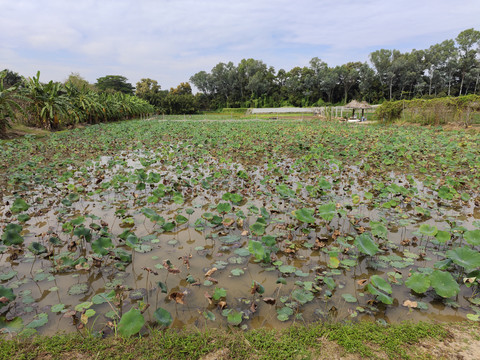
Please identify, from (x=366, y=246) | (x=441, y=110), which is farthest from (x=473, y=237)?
(x=441, y=110)

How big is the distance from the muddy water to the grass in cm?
16

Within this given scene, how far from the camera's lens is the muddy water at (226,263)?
214cm

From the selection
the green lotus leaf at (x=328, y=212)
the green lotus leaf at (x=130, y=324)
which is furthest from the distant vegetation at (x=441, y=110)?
the green lotus leaf at (x=130, y=324)

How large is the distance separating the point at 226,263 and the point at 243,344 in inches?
41.5

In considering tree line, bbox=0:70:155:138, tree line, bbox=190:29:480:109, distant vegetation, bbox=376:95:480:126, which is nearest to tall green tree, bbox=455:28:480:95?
tree line, bbox=190:29:480:109

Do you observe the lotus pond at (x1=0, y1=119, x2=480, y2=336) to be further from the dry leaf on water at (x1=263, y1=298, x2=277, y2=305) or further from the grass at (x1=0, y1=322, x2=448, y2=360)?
the grass at (x1=0, y1=322, x2=448, y2=360)

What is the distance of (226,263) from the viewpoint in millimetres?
2797

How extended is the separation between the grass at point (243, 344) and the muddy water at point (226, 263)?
164 mm

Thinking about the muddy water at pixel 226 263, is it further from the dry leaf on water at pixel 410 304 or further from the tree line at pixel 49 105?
the tree line at pixel 49 105

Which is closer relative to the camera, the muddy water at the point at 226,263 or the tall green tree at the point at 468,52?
the muddy water at the point at 226,263

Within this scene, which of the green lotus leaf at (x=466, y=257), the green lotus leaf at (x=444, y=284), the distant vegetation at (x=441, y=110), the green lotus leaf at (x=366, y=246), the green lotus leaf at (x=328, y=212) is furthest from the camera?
the distant vegetation at (x=441, y=110)

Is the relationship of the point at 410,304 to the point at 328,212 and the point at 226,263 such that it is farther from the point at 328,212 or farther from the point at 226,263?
the point at 226,263

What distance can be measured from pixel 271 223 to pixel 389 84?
60.0 meters

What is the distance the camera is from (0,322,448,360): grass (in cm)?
171
